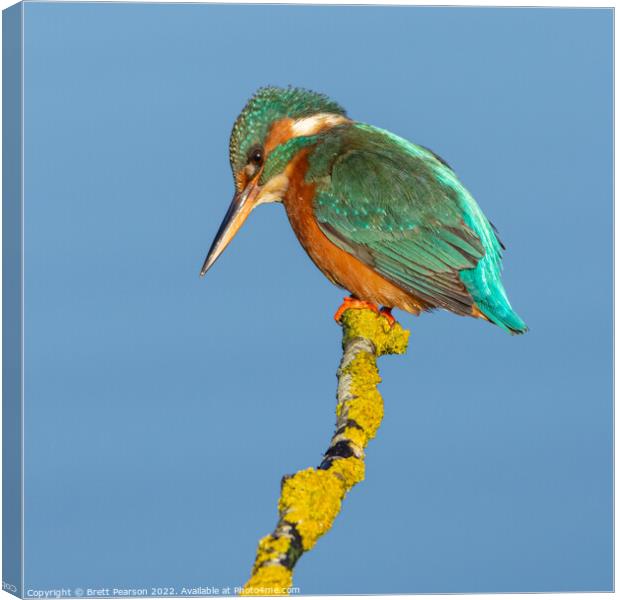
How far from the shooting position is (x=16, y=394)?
4.30m

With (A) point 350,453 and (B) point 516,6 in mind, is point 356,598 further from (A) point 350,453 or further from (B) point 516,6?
(B) point 516,6

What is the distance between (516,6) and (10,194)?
2.03 meters

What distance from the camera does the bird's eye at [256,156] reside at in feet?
16.8

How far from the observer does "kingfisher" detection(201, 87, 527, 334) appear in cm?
496

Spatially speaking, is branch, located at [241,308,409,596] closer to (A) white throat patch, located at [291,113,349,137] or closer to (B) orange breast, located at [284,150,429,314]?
(B) orange breast, located at [284,150,429,314]

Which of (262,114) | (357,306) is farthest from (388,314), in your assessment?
(262,114)

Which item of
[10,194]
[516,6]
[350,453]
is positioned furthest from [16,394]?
[516,6]

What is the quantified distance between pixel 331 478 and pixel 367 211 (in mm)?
1749

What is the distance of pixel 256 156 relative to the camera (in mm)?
5145

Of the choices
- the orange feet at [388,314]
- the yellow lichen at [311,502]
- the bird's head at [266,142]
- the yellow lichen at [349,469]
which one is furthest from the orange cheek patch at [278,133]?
the yellow lichen at [311,502]

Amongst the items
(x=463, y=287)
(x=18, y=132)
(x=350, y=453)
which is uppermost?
(x=18, y=132)

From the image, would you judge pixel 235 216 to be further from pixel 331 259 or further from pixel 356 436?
pixel 356 436

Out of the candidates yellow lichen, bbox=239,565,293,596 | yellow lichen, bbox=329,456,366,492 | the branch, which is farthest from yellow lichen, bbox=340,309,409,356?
yellow lichen, bbox=239,565,293,596

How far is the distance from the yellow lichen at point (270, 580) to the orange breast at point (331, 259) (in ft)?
6.59
